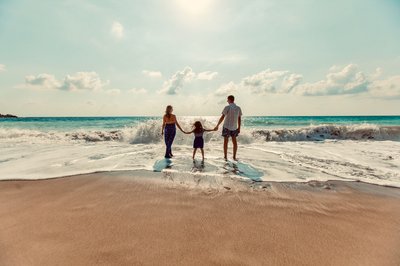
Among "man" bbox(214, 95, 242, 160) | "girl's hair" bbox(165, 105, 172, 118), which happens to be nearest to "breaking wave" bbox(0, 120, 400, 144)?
"girl's hair" bbox(165, 105, 172, 118)

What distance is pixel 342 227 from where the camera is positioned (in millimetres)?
2939

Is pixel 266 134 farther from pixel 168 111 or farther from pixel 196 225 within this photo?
pixel 196 225

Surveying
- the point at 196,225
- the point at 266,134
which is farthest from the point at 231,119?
the point at 266,134

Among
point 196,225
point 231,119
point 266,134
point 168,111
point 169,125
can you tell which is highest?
point 168,111

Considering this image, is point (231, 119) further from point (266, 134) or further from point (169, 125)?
point (266, 134)

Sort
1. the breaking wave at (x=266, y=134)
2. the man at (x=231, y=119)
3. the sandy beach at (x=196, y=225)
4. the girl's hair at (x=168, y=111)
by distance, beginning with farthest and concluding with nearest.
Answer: the breaking wave at (x=266, y=134), the girl's hair at (x=168, y=111), the man at (x=231, y=119), the sandy beach at (x=196, y=225)

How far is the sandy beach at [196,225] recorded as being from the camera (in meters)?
2.27

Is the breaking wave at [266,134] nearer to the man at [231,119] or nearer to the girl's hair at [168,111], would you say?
the girl's hair at [168,111]

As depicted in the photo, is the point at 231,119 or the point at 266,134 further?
the point at 266,134

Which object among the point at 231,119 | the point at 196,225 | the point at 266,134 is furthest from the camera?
the point at 266,134

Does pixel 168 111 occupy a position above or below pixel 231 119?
above

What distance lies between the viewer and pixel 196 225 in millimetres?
2898

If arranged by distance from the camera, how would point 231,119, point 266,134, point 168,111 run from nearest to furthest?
point 231,119 → point 168,111 → point 266,134

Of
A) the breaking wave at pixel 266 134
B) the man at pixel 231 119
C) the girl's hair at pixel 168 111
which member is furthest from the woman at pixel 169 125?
the breaking wave at pixel 266 134
